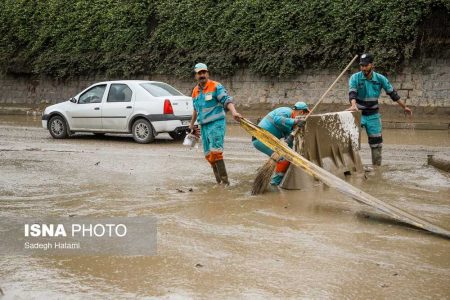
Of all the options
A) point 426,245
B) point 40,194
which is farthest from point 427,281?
point 40,194

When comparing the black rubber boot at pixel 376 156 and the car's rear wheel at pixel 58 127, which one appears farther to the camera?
the car's rear wheel at pixel 58 127

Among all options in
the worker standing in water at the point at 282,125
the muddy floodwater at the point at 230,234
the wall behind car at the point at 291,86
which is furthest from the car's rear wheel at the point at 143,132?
the wall behind car at the point at 291,86

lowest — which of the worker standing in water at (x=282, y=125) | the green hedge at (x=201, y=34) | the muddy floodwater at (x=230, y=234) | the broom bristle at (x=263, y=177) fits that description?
the muddy floodwater at (x=230, y=234)

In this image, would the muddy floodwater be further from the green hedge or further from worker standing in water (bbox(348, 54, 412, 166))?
the green hedge

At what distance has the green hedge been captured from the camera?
20.4 meters

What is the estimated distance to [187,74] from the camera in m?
24.8

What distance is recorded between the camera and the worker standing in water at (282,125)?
9022 mm

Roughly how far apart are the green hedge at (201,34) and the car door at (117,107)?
7.91 m

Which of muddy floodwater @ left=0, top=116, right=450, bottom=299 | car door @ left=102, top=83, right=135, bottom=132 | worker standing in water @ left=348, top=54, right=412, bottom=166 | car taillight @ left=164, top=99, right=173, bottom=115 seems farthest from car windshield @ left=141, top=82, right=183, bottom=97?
worker standing in water @ left=348, top=54, right=412, bottom=166

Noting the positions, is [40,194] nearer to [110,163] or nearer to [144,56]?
[110,163]

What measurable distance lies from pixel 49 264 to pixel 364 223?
10.9 feet

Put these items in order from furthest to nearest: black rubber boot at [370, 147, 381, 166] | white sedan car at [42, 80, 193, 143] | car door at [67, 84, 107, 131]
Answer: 1. car door at [67, 84, 107, 131]
2. white sedan car at [42, 80, 193, 143]
3. black rubber boot at [370, 147, 381, 166]

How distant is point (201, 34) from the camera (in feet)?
80.2

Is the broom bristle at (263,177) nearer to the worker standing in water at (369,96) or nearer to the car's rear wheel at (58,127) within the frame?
the worker standing in water at (369,96)
